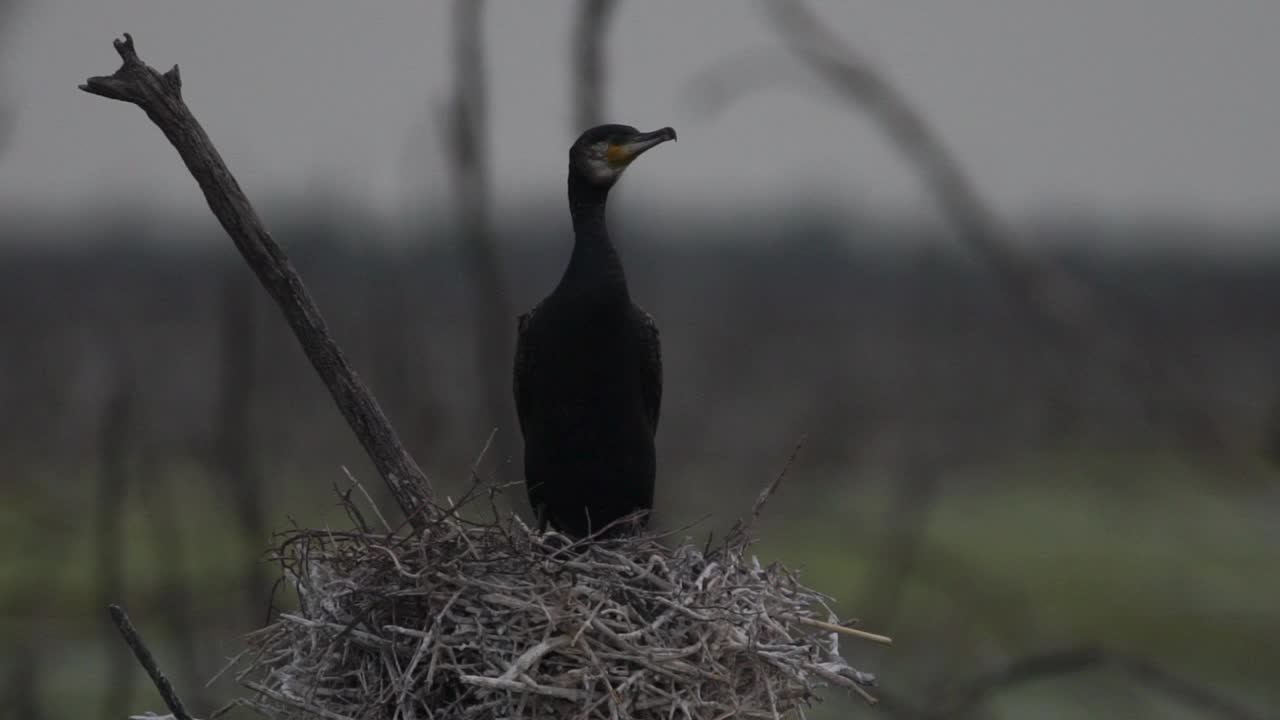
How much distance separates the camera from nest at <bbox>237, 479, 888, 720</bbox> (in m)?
3.46

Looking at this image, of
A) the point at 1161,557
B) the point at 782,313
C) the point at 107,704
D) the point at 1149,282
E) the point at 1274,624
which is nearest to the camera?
the point at 107,704

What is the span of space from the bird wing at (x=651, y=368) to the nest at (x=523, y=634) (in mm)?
901

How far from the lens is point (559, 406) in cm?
458

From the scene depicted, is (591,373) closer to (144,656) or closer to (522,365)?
(522,365)

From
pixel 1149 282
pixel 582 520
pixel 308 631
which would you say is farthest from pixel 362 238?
pixel 1149 282

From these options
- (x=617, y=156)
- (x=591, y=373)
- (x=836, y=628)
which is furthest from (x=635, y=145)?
(x=836, y=628)

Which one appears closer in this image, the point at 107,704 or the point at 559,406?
the point at 559,406

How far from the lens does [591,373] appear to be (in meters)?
4.51

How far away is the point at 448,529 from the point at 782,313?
37190 mm

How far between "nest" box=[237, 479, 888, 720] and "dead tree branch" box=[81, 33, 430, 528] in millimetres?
167

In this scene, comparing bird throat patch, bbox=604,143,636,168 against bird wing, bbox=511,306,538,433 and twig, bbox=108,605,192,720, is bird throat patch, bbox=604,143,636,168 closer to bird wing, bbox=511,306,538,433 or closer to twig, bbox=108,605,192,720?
bird wing, bbox=511,306,538,433

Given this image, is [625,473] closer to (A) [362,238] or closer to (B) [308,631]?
(B) [308,631]

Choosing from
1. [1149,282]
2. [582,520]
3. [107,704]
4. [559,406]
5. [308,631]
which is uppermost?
[1149,282]

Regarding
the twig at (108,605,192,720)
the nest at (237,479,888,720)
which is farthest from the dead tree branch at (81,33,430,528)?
the twig at (108,605,192,720)
